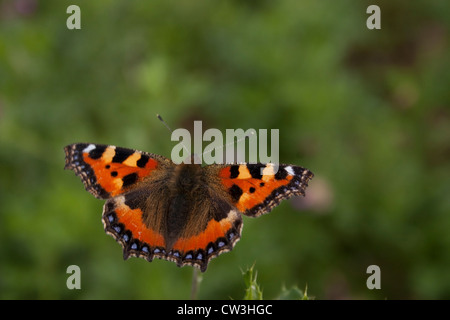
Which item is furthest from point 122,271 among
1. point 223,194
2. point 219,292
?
point 223,194

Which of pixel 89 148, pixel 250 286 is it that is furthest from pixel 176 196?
pixel 250 286

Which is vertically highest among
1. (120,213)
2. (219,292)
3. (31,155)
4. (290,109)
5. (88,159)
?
(290,109)

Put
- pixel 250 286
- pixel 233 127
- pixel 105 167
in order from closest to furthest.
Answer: pixel 250 286
pixel 105 167
pixel 233 127

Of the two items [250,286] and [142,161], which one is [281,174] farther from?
[142,161]

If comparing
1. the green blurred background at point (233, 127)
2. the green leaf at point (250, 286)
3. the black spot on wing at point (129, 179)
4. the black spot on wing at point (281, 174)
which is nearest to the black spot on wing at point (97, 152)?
the black spot on wing at point (129, 179)

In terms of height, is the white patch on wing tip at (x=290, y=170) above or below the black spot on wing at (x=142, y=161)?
below

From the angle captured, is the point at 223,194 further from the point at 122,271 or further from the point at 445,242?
the point at 445,242

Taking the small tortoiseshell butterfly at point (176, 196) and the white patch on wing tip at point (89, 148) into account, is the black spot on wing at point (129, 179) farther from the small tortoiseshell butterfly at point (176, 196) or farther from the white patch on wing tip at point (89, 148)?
the white patch on wing tip at point (89, 148)
